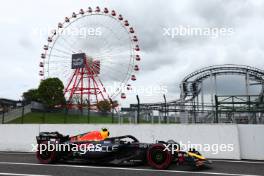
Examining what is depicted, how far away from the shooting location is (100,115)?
51.5 feet

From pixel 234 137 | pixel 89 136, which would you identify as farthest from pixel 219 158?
pixel 89 136

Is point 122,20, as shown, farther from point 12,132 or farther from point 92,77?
point 12,132

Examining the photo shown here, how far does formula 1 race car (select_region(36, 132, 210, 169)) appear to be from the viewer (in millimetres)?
7836

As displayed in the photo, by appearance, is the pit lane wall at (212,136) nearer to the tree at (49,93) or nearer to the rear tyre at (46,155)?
the rear tyre at (46,155)

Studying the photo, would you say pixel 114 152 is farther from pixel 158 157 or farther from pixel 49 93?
pixel 49 93

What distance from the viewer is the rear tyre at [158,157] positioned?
7816 millimetres

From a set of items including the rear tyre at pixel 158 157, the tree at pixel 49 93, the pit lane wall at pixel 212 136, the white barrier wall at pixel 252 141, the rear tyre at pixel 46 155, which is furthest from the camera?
the tree at pixel 49 93

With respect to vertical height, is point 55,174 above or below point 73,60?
below

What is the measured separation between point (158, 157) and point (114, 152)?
1325mm

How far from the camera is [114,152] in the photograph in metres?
8.51

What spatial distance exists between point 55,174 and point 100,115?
28.5 ft

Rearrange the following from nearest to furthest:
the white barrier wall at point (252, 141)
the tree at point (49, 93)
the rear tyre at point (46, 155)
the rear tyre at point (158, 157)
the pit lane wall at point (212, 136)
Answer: the rear tyre at point (158, 157), the rear tyre at point (46, 155), the white barrier wall at point (252, 141), the pit lane wall at point (212, 136), the tree at point (49, 93)

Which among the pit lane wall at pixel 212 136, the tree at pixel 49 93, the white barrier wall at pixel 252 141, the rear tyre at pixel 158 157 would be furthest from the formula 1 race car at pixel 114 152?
the tree at pixel 49 93

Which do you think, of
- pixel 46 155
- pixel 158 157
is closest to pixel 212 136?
pixel 158 157
